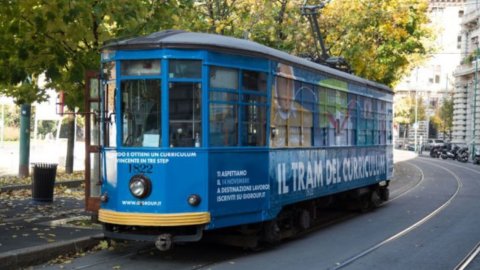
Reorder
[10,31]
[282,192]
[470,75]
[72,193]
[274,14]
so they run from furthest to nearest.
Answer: [470,75] → [274,14] → [72,193] → [10,31] → [282,192]

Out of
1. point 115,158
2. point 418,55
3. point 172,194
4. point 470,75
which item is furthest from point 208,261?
point 470,75

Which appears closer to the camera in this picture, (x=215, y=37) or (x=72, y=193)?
(x=215, y=37)

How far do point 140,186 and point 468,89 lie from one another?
57.7 m

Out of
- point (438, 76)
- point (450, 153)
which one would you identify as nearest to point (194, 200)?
point (450, 153)

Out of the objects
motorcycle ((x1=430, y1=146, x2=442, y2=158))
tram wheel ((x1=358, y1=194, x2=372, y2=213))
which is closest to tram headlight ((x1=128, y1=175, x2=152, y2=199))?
tram wheel ((x1=358, y1=194, x2=372, y2=213))

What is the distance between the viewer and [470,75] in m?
59.7

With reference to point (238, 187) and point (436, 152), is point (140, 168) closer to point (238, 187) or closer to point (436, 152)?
point (238, 187)

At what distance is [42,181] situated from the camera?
541 inches

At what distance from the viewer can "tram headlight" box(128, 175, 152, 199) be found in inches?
324

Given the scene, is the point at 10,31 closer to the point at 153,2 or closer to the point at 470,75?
the point at 153,2

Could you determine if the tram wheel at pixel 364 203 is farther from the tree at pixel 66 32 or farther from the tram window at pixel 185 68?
the tram window at pixel 185 68

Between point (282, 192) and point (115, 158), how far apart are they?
8.99 feet

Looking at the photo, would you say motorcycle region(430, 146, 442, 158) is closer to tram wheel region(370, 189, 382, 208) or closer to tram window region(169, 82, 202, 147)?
tram wheel region(370, 189, 382, 208)

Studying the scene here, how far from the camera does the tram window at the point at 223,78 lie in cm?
851
